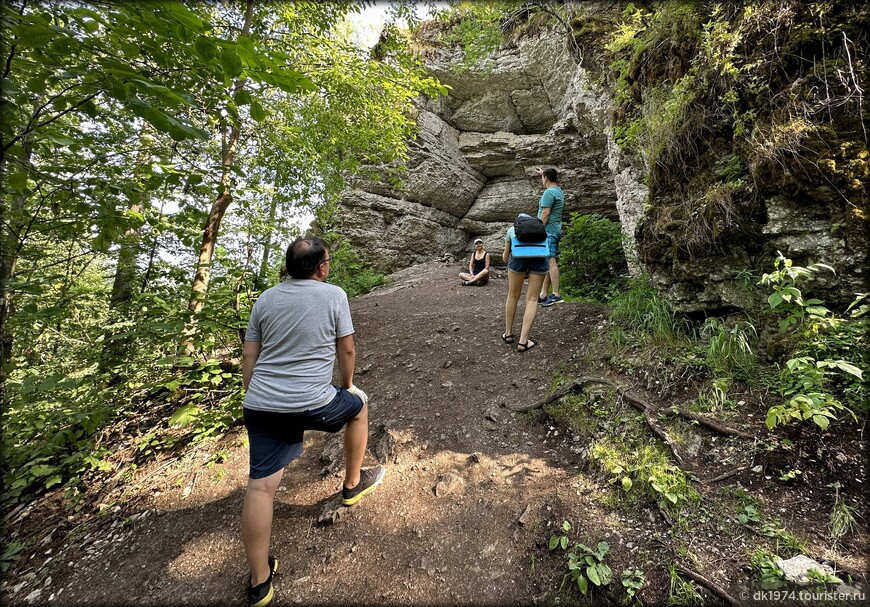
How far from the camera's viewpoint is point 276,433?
6.80 ft

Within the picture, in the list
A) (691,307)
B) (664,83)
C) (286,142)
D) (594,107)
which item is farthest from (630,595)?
(594,107)

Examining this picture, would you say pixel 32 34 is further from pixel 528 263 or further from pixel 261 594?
pixel 528 263

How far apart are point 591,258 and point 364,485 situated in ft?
19.9

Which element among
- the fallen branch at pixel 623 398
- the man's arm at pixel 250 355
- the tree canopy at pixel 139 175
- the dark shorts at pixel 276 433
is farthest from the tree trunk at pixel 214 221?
the fallen branch at pixel 623 398

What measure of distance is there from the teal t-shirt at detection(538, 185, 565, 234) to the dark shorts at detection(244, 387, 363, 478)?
13.9 feet

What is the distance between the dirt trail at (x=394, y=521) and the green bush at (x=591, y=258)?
267cm

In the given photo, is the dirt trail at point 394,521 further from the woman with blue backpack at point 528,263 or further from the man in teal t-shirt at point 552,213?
the man in teal t-shirt at point 552,213

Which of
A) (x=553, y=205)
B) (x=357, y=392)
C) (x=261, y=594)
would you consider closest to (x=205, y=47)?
(x=357, y=392)

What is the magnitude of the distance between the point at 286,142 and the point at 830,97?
6352 mm

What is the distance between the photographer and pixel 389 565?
2.23m

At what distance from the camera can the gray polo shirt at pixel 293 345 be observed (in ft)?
6.69

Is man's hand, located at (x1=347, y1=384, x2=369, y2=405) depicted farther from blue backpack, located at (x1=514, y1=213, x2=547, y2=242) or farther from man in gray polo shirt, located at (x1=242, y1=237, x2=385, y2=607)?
blue backpack, located at (x1=514, y1=213, x2=547, y2=242)

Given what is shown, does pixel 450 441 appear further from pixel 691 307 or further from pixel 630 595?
pixel 691 307

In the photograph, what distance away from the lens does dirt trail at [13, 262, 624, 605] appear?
2.15 meters
